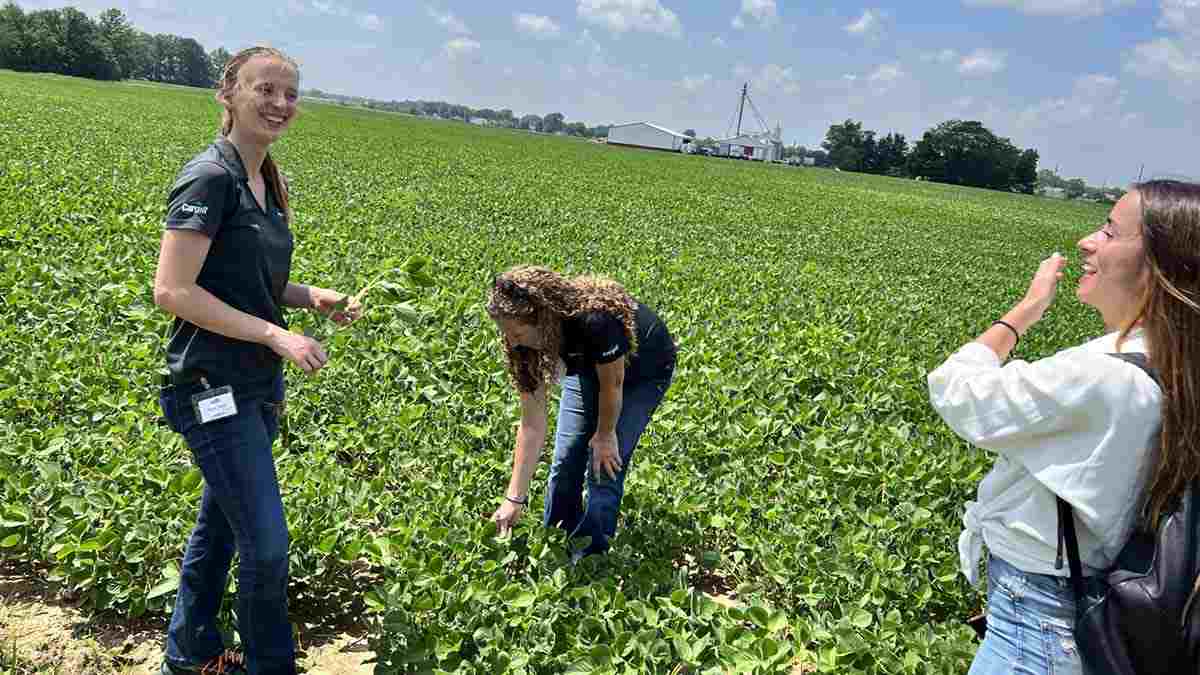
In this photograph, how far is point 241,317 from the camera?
Result: 2.18m

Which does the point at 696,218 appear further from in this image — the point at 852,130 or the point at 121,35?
the point at 121,35

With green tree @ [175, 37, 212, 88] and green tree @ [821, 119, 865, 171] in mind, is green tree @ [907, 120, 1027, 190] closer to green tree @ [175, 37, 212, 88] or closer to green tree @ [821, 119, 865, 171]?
green tree @ [821, 119, 865, 171]

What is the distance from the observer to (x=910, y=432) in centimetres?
545

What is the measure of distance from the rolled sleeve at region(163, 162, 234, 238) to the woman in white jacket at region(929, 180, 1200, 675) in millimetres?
1808

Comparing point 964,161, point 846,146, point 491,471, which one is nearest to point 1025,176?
point 964,161

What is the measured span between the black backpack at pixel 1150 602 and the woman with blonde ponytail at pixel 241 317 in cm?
186

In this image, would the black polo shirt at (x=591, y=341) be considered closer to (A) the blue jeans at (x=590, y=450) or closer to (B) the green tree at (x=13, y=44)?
(A) the blue jeans at (x=590, y=450)

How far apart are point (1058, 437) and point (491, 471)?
9.80ft

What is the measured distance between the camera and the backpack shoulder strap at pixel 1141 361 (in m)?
1.53

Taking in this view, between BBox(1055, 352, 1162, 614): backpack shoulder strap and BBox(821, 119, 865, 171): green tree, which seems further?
BBox(821, 119, 865, 171): green tree

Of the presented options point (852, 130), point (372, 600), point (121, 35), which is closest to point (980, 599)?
point (372, 600)

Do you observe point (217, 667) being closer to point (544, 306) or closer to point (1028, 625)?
point (544, 306)

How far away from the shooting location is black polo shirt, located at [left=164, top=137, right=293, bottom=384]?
213 centimetres

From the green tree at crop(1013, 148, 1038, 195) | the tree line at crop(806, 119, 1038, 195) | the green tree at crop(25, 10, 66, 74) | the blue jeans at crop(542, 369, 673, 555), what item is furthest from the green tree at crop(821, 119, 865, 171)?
the blue jeans at crop(542, 369, 673, 555)
